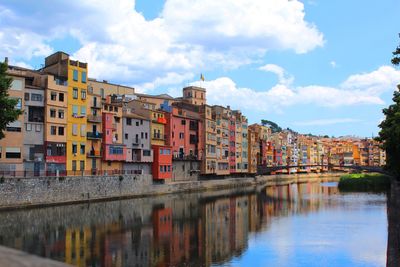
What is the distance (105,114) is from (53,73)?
9838 mm

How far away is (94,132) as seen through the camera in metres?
65.7

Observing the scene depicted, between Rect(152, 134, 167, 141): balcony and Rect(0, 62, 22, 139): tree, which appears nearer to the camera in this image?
Rect(0, 62, 22, 139): tree

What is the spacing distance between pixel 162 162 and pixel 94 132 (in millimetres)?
14506

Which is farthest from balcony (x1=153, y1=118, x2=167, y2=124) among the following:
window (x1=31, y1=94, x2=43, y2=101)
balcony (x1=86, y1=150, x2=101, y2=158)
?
window (x1=31, y1=94, x2=43, y2=101)

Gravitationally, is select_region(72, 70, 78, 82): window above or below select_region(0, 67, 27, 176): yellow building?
above

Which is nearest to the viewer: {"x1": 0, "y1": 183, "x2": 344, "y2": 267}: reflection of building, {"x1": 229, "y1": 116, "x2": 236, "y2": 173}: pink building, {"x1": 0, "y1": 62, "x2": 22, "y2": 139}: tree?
{"x1": 0, "y1": 183, "x2": 344, "y2": 267}: reflection of building

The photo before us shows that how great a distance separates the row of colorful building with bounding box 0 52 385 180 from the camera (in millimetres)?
56812

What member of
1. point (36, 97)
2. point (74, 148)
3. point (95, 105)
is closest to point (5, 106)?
point (36, 97)

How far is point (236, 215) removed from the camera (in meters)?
51.6

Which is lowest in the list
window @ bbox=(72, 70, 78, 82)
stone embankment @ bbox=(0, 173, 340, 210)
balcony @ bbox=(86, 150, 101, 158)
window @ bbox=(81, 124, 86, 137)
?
stone embankment @ bbox=(0, 173, 340, 210)

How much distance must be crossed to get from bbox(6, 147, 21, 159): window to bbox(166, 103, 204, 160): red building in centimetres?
3269

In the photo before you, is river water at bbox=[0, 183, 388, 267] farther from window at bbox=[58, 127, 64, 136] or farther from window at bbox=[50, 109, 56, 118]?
window at bbox=[50, 109, 56, 118]

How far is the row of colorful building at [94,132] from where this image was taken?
5681 centimetres

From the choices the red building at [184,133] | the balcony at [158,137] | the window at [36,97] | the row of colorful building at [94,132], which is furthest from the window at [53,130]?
the red building at [184,133]
